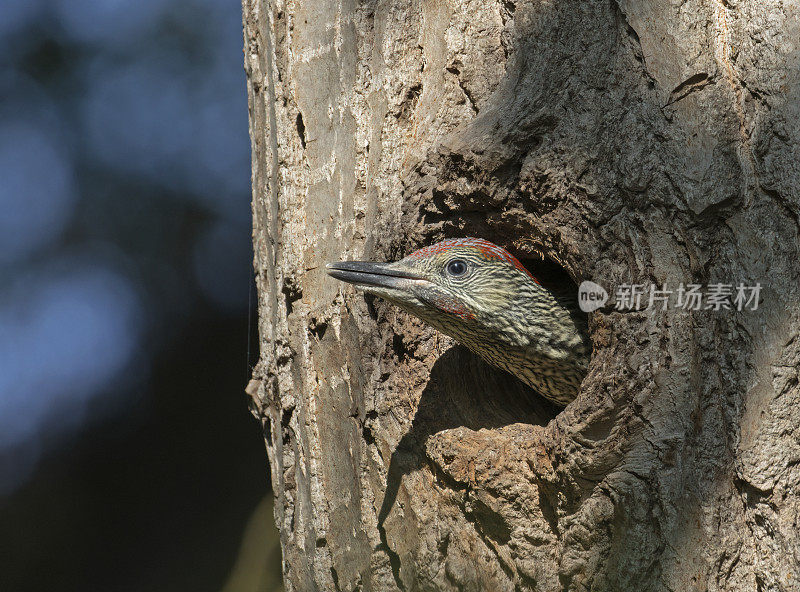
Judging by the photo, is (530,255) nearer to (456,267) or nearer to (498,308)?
(498,308)

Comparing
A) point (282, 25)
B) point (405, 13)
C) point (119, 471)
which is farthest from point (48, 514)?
point (405, 13)

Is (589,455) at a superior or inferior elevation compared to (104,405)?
superior

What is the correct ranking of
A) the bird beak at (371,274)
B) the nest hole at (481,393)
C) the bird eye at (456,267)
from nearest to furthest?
the bird beak at (371,274) < the nest hole at (481,393) < the bird eye at (456,267)

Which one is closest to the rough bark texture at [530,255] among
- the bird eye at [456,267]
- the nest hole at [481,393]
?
the nest hole at [481,393]

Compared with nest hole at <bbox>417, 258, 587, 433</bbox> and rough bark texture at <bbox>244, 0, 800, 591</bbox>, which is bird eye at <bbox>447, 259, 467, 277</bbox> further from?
nest hole at <bbox>417, 258, 587, 433</bbox>

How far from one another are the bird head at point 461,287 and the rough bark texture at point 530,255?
0.28 feet

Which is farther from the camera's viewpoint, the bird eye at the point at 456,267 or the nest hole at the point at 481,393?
the bird eye at the point at 456,267

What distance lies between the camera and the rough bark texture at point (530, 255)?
6.98 feet

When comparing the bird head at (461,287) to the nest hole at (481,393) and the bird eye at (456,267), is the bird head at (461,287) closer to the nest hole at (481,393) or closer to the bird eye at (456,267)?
the bird eye at (456,267)

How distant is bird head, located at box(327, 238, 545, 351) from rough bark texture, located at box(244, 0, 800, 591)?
0.28ft

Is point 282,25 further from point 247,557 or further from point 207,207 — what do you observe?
point 247,557

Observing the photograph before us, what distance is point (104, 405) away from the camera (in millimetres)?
4801

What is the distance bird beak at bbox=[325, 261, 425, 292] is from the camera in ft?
8.65

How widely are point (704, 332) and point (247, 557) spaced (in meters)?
3.67
